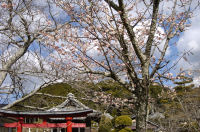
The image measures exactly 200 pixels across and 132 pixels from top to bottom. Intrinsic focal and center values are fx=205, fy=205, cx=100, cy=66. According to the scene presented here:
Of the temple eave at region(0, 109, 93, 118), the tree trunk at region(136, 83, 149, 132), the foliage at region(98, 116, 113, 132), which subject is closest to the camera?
the tree trunk at region(136, 83, 149, 132)

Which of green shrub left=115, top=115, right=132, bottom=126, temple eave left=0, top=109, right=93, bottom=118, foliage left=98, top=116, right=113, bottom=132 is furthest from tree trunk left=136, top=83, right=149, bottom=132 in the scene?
green shrub left=115, top=115, right=132, bottom=126

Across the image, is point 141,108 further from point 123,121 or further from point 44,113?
point 123,121

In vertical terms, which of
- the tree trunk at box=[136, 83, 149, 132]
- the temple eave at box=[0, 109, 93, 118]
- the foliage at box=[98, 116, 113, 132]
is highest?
the tree trunk at box=[136, 83, 149, 132]

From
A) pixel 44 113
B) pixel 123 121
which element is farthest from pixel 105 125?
pixel 44 113

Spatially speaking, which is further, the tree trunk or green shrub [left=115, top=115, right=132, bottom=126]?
green shrub [left=115, top=115, right=132, bottom=126]

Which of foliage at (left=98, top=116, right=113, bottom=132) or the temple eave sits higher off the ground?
the temple eave

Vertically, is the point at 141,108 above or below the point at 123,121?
above

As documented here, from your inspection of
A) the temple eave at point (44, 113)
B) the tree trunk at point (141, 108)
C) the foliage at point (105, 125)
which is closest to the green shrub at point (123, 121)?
the foliage at point (105, 125)

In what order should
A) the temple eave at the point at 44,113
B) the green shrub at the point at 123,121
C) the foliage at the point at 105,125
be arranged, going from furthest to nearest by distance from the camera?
the green shrub at the point at 123,121 < the foliage at the point at 105,125 < the temple eave at the point at 44,113

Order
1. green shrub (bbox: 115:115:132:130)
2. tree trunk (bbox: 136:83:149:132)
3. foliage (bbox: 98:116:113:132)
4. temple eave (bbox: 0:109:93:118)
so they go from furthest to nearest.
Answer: green shrub (bbox: 115:115:132:130), foliage (bbox: 98:116:113:132), temple eave (bbox: 0:109:93:118), tree trunk (bbox: 136:83:149:132)

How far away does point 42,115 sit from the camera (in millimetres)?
7398

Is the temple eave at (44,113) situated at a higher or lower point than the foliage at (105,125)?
higher

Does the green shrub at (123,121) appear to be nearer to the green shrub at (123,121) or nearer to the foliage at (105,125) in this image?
the green shrub at (123,121)

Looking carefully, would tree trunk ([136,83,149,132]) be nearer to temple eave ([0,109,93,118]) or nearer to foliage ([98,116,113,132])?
temple eave ([0,109,93,118])
